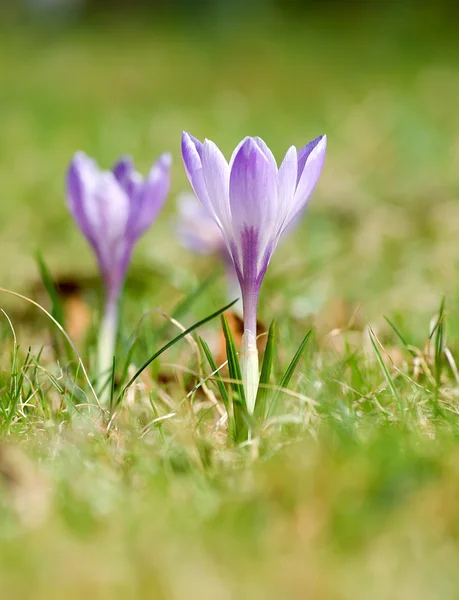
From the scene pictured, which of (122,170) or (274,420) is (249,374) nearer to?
(274,420)

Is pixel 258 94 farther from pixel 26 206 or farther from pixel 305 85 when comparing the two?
pixel 26 206

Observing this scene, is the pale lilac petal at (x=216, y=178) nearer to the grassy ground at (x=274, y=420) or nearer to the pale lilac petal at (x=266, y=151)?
the pale lilac petal at (x=266, y=151)

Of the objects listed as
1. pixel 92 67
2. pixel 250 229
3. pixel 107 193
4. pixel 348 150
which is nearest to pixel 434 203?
pixel 348 150

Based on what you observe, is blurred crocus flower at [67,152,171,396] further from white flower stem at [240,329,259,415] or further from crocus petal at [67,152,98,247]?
white flower stem at [240,329,259,415]

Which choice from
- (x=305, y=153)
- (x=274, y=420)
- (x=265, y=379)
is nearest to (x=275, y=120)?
(x=305, y=153)

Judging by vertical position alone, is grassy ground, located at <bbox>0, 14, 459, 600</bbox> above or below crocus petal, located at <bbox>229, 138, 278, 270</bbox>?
below

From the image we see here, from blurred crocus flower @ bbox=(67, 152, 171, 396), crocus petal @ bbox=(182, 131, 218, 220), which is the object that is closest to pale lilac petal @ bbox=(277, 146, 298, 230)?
crocus petal @ bbox=(182, 131, 218, 220)

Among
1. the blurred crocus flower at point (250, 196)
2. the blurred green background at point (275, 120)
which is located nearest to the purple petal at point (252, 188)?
the blurred crocus flower at point (250, 196)
